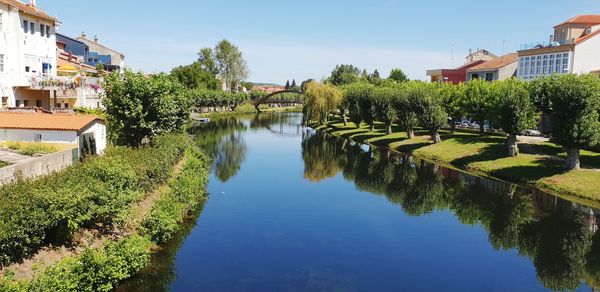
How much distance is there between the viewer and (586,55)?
71.7 m

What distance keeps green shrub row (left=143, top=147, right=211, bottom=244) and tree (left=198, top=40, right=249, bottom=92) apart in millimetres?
130451

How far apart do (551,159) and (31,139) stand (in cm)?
4472

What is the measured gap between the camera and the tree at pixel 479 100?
62688 mm

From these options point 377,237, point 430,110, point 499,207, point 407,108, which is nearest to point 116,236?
point 377,237

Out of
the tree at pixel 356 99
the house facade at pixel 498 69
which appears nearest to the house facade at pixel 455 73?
the house facade at pixel 498 69

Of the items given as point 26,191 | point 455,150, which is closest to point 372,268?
point 26,191

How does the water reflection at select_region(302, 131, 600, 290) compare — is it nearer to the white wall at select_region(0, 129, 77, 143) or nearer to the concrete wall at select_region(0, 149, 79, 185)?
the concrete wall at select_region(0, 149, 79, 185)

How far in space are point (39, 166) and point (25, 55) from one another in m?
28.1

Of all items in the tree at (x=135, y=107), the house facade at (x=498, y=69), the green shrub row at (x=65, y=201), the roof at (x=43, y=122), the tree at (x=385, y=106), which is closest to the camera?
the green shrub row at (x=65, y=201)

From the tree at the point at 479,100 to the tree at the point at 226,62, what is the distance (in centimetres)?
11732

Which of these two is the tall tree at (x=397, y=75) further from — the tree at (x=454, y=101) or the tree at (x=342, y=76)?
the tree at (x=454, y=101)

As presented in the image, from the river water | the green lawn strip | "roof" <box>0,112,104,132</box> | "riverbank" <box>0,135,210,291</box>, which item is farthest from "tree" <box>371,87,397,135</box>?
"roof" <box>0,112,104,132</box>

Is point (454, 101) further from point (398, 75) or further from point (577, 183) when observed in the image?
point (398, 75)

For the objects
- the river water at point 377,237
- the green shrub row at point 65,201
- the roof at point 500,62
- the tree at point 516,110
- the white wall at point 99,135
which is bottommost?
the river water at point 377,237
